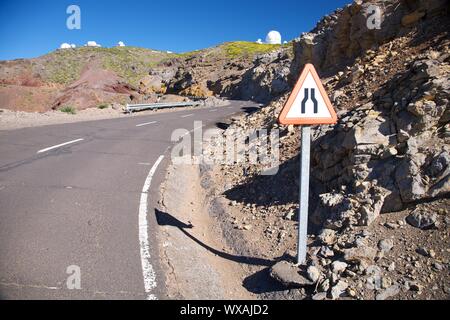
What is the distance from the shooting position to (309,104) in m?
4.24

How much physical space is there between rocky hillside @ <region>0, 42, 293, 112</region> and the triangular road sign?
103 feet

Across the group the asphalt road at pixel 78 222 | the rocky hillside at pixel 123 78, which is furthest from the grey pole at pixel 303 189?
the rocky hillside at pixel 123 78

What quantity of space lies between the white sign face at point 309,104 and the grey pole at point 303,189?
187mm

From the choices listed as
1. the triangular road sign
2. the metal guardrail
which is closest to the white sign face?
the triangular road sign

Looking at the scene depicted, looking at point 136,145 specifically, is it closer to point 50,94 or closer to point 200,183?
point 200,183

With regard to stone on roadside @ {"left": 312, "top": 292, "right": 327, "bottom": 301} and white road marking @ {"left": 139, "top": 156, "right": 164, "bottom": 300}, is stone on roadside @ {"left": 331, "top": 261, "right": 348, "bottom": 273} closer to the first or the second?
stone on roadside @ {"left": 312, "top": 292, "right": 327, "bottom": 301}

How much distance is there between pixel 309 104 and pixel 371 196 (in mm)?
1891

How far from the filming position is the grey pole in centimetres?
427

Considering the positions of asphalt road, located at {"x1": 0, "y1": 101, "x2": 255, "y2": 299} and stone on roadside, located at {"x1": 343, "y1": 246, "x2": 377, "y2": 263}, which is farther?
stone on roadside, located at {"x1": 343, "y1": 246, "x2": 377, "y2": 263}

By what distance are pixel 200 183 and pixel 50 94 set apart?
36.3 meters

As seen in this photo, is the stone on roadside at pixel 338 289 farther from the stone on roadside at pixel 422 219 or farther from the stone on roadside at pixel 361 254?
the stone on roadside at pixel 422 219

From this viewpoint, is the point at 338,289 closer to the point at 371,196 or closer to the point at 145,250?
the point at 371,196

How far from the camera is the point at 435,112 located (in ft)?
17.9

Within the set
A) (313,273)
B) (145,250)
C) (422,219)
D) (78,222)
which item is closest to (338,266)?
(313,273)
